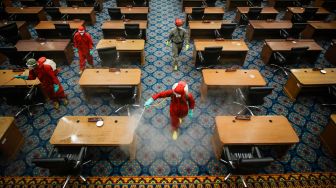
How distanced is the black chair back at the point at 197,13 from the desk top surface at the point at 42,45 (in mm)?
4804

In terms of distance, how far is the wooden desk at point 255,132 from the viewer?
14.2 ft

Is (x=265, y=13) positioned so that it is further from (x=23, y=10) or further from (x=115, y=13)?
(x=23, y=10)

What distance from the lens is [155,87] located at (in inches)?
261

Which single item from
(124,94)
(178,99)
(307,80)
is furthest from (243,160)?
(307,80)

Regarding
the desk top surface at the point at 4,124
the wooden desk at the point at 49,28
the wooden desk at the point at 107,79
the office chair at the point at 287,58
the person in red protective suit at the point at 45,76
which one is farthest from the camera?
Answer: the wooden desk at the point at 49,28

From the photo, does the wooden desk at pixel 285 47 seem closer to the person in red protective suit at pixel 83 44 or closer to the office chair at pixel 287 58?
the office chair at pixel 287 58

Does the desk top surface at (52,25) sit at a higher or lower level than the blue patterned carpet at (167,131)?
higher

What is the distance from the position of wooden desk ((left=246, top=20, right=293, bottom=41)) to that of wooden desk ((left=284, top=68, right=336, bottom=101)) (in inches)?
109

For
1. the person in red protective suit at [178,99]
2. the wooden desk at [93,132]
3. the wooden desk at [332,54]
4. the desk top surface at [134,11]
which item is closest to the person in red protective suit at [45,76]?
the wooden desk at [93,132]

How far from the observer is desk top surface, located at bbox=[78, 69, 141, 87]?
554cm

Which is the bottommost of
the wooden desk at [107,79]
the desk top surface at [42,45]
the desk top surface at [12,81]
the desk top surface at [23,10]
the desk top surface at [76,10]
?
the desk top surface at [12,81]

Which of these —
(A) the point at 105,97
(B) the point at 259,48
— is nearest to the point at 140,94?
(A) the point at 105,97

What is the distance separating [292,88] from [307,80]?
1.66ft

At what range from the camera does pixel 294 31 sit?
316 inches
